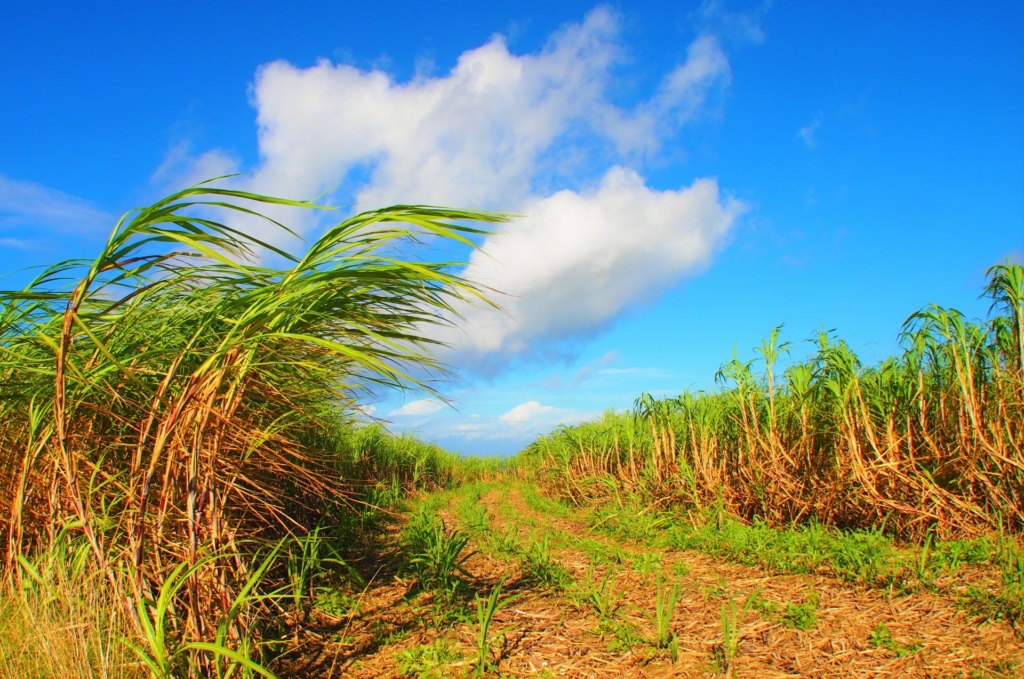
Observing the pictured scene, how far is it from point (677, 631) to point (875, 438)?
320cm

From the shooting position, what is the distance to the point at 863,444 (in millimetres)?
5332

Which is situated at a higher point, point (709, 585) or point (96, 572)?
point (96, 572)

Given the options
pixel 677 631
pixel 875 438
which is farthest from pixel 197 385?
pixel 875 438

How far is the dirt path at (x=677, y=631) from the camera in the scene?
9.22 ft

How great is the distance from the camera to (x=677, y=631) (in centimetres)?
322

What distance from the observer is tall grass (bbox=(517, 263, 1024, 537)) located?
15.2 ft

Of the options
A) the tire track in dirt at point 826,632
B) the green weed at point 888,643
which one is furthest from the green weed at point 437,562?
the green weed at point 888,643

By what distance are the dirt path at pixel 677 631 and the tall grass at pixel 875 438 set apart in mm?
1594

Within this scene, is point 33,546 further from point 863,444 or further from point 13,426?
point 863,444

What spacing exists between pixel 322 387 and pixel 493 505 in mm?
7154

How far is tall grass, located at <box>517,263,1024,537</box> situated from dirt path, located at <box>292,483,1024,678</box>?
5.23ft

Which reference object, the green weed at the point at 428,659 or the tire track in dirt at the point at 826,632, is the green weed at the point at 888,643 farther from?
the green weed at the point at 428,659

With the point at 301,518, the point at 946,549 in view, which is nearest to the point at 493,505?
the point at 301,518

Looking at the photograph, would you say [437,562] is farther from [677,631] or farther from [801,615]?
[801,615]
